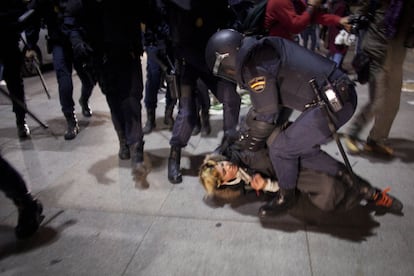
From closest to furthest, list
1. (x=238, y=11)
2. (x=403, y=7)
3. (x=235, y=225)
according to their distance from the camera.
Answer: (x=235, y=225), (x=403, y=7), (x=238, y=11)

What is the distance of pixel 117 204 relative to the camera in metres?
2.54

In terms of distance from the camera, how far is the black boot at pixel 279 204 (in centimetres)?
227

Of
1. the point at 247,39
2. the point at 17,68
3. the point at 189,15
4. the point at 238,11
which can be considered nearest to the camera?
the point at 247,39

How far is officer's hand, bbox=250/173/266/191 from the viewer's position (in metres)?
2.41

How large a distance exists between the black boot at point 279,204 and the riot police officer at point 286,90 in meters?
0.10

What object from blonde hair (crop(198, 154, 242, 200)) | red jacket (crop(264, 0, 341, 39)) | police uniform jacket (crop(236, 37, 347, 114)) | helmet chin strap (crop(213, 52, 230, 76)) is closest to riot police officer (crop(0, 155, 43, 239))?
blonde hair (crop(198, 154, 242, 200))

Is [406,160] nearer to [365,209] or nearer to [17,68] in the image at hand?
[365,209]

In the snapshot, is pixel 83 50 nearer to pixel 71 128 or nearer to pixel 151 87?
pixel 151 87

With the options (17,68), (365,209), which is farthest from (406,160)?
(17,68)

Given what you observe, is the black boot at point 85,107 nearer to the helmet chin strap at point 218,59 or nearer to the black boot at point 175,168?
the black boot at point 175,168

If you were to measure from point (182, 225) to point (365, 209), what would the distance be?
1.37 m

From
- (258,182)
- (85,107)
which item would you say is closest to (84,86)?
(85,107)

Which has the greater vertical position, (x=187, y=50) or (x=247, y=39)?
(x=247, y=39)

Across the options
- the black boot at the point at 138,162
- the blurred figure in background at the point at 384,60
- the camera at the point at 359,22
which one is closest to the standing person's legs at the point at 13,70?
the black boot at the point at 138,162
